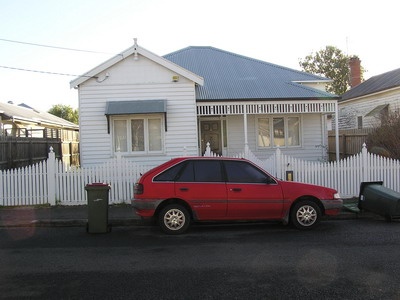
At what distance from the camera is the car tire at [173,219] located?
26.8 feet

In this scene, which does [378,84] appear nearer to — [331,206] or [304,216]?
[331,206]

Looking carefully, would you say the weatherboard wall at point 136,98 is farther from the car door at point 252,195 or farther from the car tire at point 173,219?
the car tire at point 173,219

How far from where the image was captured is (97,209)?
8.54 m

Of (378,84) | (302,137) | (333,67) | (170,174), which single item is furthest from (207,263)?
(333,67)

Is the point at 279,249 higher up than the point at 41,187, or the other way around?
the point at 41,187

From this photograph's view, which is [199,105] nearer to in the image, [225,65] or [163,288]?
[225,65]

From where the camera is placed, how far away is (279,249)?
6.87 m

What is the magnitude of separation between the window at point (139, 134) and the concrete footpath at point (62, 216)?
12.8 ft

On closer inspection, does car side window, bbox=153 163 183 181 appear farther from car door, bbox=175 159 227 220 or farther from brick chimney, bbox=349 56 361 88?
brick chimney, bbox=349 56 361 88

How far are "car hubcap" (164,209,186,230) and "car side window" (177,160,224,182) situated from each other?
0.65m

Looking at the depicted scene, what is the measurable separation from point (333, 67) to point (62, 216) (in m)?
46.3

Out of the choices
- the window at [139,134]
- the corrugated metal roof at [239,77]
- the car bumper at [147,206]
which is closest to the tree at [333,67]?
the corrugated metal roof at [239,77]

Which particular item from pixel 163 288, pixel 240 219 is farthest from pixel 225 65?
pixel 163 288

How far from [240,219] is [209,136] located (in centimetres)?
910
